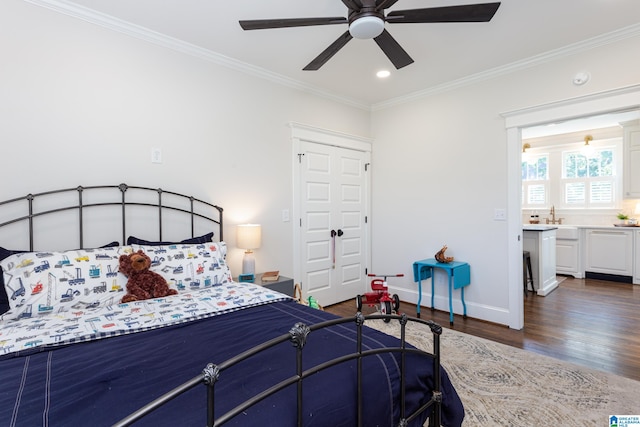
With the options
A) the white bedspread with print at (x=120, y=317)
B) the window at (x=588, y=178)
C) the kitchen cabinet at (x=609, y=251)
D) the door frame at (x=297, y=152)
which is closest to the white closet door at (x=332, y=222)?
the door frame at (x=297, y=152)

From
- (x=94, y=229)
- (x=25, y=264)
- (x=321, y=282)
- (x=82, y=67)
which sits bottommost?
(x=321, y=282)

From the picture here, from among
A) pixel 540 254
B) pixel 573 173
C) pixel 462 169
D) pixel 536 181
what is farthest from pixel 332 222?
pixel 573 173

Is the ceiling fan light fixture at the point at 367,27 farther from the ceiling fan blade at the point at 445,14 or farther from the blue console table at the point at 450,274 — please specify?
the blue console table at the point at 450,274

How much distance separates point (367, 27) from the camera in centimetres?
184

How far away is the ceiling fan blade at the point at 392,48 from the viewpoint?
2.03m

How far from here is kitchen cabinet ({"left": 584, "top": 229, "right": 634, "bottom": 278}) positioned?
5.10 meters

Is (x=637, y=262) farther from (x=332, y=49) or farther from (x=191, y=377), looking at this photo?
(x=191, y=377)

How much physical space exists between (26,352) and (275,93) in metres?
3.03

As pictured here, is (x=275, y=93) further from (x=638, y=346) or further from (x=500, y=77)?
(x=638, y=346)

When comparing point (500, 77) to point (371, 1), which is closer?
point (371, 1)

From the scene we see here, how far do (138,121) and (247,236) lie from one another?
1.32 meters

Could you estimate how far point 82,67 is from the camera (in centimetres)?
238

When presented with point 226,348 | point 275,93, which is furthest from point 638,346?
point 275,93

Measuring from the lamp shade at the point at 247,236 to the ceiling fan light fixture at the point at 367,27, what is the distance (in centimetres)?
187
